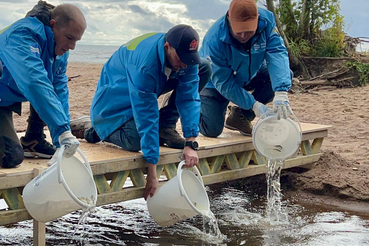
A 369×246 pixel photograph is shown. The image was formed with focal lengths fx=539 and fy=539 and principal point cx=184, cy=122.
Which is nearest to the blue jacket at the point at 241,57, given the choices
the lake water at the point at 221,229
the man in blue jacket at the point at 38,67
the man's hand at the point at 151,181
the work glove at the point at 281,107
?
the work glove at the point at 281,107

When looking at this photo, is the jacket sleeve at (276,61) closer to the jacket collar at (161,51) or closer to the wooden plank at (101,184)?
the jacket collar at (161,51)

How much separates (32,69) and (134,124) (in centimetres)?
98

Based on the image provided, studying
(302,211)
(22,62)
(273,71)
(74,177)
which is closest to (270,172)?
(302,211)

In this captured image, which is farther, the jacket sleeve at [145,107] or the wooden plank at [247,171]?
the wooden plank at [247,171]

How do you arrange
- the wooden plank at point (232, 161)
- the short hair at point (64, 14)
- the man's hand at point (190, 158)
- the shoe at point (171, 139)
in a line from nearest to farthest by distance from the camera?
the short hair at point (64, 14), the man's hand at point (190, 158), the shoe at point (171, 139), the wooden plank at point (232, 161)

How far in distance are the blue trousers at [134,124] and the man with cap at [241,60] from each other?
399 millimetres

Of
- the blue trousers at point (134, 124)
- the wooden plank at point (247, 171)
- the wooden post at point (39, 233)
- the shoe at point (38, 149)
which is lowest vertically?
the wooden post at point (39, 233)

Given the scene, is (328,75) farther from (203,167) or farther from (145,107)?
(145,107)

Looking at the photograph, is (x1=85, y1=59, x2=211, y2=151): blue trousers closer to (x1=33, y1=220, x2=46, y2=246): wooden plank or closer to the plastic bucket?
the plastic bucket

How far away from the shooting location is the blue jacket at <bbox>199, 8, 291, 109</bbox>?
4.55 m

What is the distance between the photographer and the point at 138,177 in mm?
3969

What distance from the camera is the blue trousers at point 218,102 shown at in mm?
4879

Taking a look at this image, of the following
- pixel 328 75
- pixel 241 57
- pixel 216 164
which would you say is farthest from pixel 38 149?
pixel 328 75

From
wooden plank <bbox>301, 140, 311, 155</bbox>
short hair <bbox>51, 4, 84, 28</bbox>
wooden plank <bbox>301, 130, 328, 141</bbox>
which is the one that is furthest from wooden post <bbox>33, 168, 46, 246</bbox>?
wooden plank <bbox>301, 140, 311, 155</bbox>
